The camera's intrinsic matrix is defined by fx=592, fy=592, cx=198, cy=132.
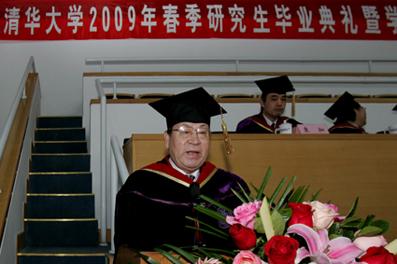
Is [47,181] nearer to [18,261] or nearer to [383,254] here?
[18,261]

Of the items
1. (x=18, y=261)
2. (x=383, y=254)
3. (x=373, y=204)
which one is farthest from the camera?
(x=18, y=261)

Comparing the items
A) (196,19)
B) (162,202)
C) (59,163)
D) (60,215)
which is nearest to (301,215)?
(162,202)

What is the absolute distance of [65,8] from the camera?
26.3 ft

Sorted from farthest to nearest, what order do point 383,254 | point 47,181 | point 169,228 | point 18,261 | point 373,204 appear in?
point 47,181
point 18,261
point 373,204
point 169,228
point 383,254

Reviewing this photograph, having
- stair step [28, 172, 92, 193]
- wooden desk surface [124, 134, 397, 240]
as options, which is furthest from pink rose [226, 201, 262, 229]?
stair step [28, 172, 92, 193]

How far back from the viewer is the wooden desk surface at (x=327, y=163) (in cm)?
346

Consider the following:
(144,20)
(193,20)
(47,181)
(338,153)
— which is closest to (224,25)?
(193,20)

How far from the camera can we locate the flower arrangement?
99cm

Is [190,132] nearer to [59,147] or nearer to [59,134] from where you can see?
[59,147]

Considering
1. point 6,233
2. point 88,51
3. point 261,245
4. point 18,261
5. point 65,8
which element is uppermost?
point 65,8

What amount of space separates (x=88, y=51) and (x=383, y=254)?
764 cm

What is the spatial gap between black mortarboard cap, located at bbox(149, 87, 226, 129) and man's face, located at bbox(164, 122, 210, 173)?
0.03 metres

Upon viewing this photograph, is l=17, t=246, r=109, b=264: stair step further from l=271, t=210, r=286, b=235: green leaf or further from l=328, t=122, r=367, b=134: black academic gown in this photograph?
l=271, t=210, r=286, b=235: green leaf

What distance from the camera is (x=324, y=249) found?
0.99 metres
